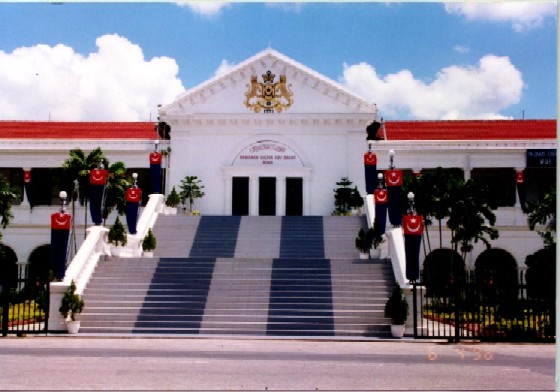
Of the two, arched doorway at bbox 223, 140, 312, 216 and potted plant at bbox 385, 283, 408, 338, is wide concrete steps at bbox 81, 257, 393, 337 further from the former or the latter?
arched doorway at bbox 223, 140, 312, 216

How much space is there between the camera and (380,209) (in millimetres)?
27812

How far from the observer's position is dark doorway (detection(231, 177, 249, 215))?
39375 millimetres

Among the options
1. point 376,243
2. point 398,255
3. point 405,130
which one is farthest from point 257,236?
point 405,130

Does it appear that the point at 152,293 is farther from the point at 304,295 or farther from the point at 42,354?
the point at 42,354

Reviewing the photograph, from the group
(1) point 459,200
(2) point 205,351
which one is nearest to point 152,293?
(2) point 205,351

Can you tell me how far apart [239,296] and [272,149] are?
1766 centimetres

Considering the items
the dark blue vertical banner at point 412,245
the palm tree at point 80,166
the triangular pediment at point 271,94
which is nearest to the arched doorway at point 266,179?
the triangular pediment at point 271,94

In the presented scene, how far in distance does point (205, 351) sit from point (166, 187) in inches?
956

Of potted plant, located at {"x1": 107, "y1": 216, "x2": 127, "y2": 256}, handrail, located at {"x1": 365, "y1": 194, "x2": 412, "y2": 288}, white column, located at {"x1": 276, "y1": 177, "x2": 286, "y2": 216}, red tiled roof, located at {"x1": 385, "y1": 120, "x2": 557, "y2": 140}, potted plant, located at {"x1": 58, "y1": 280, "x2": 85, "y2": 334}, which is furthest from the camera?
red tiled roof, located at {"x1": 385, "y1": 120, "x2": 557, "y2": 140}

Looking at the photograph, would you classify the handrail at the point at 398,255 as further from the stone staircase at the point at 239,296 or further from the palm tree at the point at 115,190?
the palm tree at the point at 115,190

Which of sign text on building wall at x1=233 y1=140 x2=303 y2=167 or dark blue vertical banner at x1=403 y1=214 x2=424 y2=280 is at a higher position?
sign text on building wall at x1=233 y1=140 x2=303 y2=167

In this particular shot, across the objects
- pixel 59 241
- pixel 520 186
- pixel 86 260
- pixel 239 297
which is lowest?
pixel 239 297

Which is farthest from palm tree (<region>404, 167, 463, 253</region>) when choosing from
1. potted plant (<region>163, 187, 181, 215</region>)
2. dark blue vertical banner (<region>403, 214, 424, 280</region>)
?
potted plant (<region>163, 187, 181, 215</region>)

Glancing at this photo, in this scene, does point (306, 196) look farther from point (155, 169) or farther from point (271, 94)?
point (155, 169)
